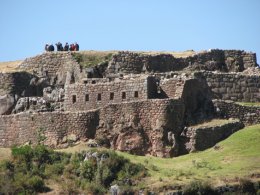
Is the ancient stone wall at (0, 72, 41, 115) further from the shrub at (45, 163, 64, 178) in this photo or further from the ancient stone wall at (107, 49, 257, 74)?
the shrub at (45, 163, 64, 178)

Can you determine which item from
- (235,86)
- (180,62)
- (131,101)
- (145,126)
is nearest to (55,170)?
(145,126)

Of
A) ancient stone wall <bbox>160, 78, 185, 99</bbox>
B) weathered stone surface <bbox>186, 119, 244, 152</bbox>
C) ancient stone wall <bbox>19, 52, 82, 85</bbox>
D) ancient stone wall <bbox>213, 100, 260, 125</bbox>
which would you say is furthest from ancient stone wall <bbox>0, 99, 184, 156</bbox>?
ancient stone wall <bbox>19, 52, 82, 85</bbox>

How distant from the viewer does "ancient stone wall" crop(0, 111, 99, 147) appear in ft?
228

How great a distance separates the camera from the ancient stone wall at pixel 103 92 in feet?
230

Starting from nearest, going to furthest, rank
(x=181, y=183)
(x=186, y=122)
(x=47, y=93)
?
1. (x=181, y=183)
2. (x=186, y=122)
3. (x=47, y=93)

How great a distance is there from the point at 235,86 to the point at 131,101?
26.4 feet

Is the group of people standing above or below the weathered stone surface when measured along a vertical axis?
above

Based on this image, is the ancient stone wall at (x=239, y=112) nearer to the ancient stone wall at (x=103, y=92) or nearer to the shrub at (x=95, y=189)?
the ancient stone wall at (x=103, y=92)

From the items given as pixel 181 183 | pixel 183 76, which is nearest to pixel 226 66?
pixel 183 76

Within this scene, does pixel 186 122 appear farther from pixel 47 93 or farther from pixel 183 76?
pixel 47 93

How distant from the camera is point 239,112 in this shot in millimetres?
70688

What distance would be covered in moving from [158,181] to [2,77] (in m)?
17.9

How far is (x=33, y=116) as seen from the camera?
71312mm

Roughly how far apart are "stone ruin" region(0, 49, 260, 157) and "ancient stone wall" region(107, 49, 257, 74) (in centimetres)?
6
